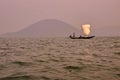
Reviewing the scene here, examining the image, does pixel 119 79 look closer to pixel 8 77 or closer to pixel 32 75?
pixel 32 75

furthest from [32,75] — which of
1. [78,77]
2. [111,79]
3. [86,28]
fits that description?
[86,28]

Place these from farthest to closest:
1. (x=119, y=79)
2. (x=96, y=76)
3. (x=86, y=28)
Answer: (x=86, y=28)
(x=96, y=76)
(x=119, y=79)

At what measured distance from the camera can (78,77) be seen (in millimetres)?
10242

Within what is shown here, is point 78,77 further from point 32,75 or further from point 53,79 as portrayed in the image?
point 32,75

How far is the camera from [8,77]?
1030cm

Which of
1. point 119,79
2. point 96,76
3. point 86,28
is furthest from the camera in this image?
point 86,28

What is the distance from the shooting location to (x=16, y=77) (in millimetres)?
10250

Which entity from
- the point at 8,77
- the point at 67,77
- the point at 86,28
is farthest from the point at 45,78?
the point at 86,28

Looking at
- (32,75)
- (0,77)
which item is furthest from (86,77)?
(0,77)

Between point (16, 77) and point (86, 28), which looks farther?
point (86, 28)

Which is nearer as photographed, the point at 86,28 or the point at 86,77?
the point at 86,77

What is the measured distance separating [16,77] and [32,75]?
0.83 metres

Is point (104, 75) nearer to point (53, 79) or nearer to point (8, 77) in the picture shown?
point (53, 79)

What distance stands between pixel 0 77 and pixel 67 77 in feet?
10.7
